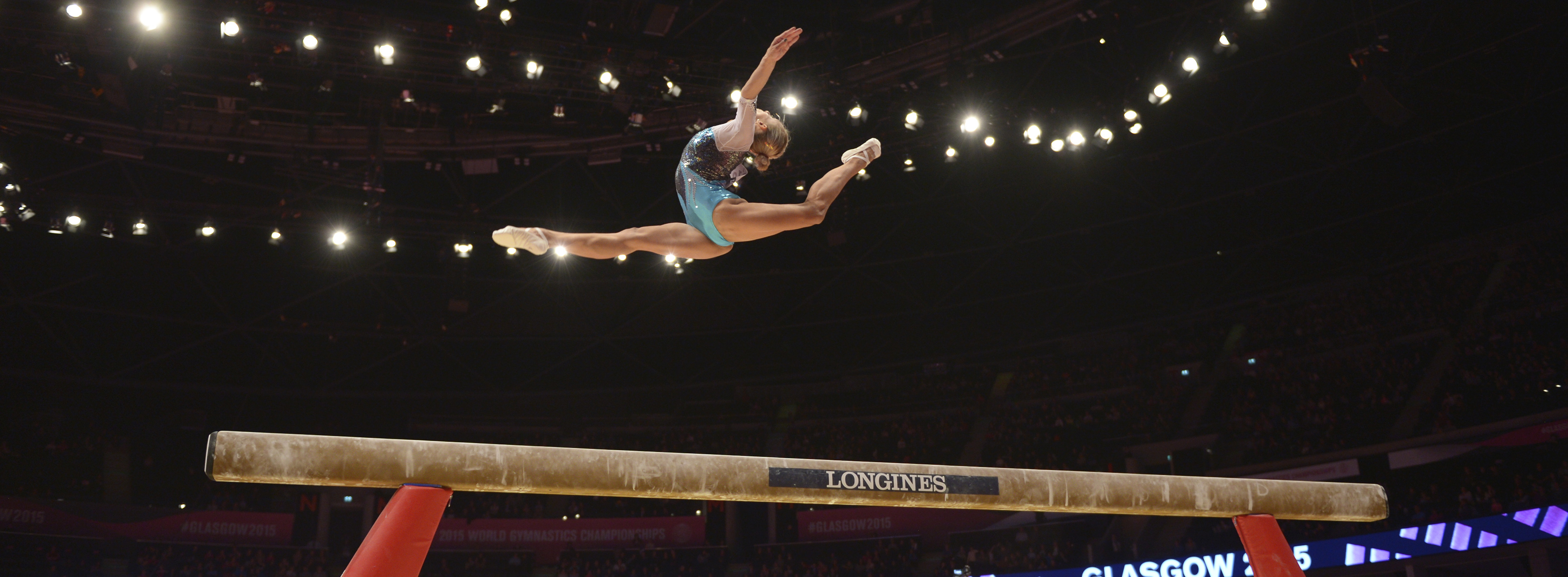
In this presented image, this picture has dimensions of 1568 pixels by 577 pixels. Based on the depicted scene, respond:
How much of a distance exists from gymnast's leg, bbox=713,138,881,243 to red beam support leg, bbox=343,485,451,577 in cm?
178

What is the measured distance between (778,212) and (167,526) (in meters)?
20.3

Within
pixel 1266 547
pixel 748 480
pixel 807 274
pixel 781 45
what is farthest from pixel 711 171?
pixel 807 274

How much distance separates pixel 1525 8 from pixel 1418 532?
7.79 meters

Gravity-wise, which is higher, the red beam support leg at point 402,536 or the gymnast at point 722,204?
the gymnast at point 722,204

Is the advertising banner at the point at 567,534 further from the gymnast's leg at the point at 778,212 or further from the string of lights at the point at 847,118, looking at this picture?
the gymnast's leg at the point at 778,212

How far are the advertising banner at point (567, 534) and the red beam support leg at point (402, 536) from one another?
1800cm

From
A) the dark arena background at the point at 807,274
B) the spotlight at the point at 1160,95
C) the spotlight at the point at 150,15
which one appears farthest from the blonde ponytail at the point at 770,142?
the spotlight at the point at 1160,95

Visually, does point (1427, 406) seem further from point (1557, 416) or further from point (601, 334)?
point (601, 334)

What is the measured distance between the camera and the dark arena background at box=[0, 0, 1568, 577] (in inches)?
509

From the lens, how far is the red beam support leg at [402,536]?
3.62 metres

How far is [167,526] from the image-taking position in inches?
760

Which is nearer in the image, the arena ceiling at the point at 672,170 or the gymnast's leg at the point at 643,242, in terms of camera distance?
the gymnast's leg at the point at 643,242

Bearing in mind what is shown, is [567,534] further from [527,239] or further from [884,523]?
[527,239]

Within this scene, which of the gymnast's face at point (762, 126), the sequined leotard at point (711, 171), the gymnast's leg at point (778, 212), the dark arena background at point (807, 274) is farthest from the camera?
the dark arena background at point (807, 274)
